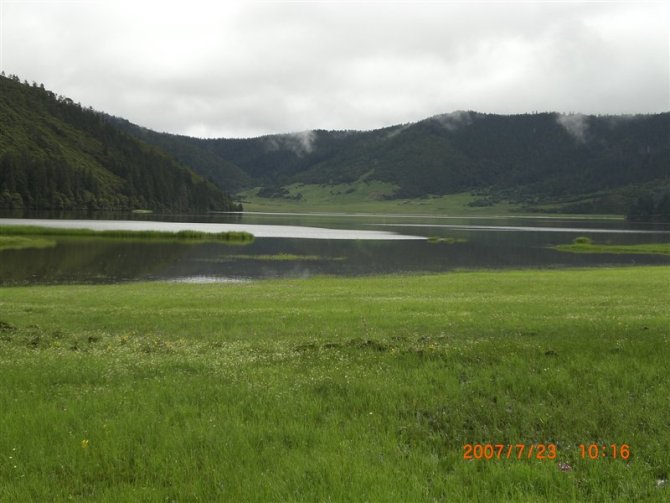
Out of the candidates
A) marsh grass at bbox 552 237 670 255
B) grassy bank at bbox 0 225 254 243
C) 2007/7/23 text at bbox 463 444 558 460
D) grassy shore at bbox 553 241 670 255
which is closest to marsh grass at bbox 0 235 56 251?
grassy bank at bbox 0 225 254 243

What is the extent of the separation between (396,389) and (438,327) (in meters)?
10.8

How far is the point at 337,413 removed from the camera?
11.6 metres

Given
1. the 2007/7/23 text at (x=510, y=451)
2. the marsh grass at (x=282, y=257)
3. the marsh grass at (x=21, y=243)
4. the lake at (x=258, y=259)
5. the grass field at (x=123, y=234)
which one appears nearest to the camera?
the 2007/7/23 text at (x=510, y=451)

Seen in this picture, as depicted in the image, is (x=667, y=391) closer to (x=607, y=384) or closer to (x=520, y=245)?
(x=607, y=384)

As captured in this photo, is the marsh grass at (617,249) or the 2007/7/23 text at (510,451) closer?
the 2007/7/23 text at (510,451)

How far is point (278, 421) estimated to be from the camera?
11.2 m

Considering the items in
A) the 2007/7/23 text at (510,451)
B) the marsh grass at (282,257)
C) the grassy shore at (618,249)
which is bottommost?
the grassy shore at (618,249)

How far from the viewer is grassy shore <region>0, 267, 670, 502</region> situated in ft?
28.6

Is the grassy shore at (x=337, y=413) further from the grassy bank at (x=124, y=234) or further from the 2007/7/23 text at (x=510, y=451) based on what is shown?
the grassy bank at (x=124, y=234)

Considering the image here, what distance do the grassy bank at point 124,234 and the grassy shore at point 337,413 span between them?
328 feet

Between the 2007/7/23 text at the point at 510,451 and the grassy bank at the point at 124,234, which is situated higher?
the grassy bank at the point at 124,234

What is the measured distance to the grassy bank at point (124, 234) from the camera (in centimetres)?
11606

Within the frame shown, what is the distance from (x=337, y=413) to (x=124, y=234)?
391 ft

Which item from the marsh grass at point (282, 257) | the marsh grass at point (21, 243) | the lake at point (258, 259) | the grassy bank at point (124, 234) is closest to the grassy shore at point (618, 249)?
the lake at point (258, 259)
